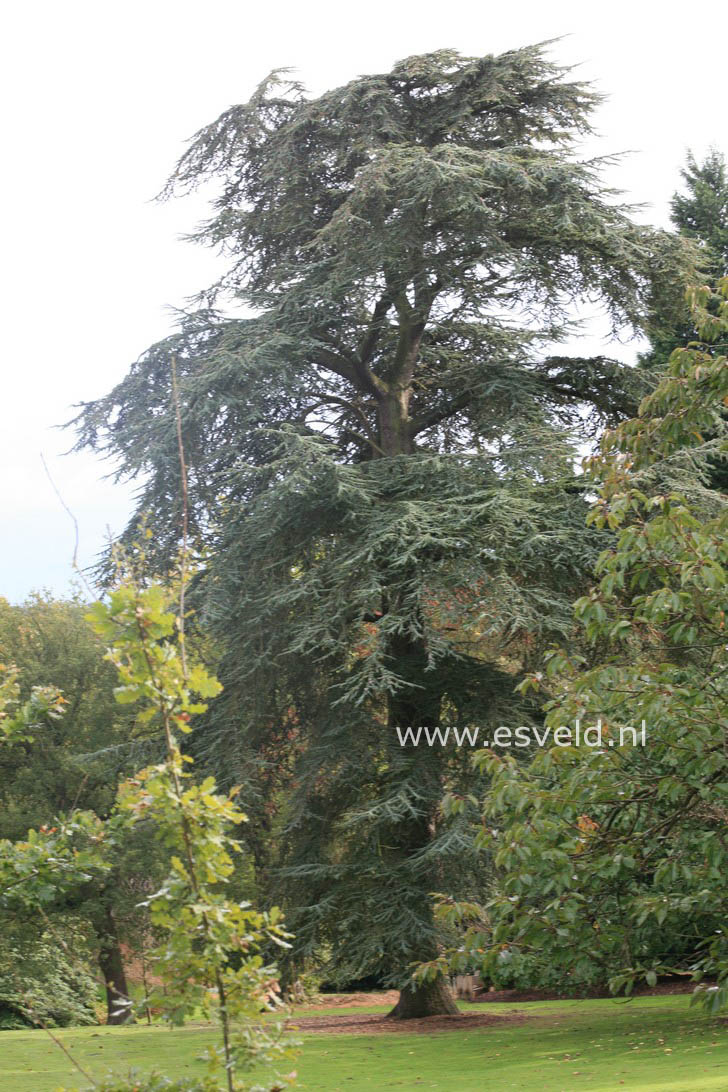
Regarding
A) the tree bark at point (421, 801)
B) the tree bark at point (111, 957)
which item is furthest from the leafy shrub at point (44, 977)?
the tree bark at point (421, 801)

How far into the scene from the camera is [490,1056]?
424 inches

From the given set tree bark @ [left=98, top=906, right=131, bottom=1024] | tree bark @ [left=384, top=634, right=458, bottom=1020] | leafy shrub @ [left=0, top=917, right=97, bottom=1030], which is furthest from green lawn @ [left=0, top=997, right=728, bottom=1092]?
tree bark @ [left=98, top=906, right=131, bottom=1024]

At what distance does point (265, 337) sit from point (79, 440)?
3633 mm

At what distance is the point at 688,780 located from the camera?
589 cm

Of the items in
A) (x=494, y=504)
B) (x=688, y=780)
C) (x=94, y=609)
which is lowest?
(x=688, y=780)

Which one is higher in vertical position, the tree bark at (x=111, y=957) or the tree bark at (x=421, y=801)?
the tree bark at (x=421, y=801)

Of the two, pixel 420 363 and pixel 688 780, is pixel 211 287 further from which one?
pixel 688 780

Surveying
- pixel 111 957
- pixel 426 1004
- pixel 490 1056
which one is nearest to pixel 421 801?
pixel 426 1004

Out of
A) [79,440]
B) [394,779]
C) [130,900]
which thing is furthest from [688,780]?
[130,900]

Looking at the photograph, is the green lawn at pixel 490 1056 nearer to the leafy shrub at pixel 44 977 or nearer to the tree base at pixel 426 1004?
the tree base at pixel 426 1004

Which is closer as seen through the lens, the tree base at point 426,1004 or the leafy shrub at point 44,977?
the tree base at point 426,1004

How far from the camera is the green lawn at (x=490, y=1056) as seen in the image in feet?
27.4

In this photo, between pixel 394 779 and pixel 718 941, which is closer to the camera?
pixel 718 941

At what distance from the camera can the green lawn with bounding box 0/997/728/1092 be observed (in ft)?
27.4
